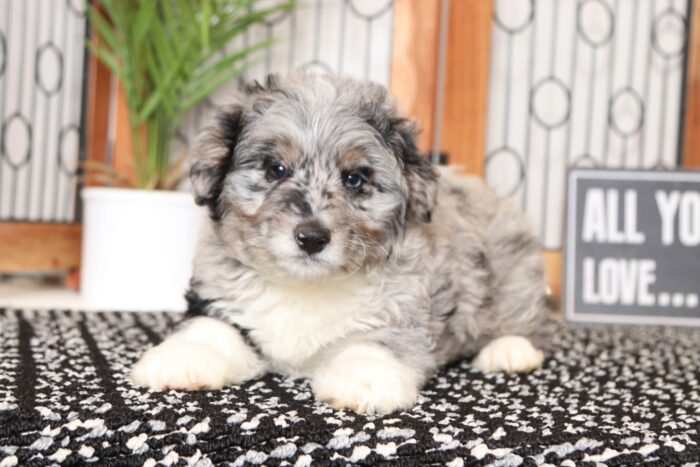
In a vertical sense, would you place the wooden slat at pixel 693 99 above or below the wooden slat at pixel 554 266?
above

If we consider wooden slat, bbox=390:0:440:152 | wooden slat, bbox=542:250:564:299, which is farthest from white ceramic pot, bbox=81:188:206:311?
wooden slat, bbox=542:250:564:299

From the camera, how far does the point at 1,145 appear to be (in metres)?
3.71

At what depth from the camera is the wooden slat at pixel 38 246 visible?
3680mm

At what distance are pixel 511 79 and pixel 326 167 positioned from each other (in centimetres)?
254

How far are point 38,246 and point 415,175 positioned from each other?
2582mm

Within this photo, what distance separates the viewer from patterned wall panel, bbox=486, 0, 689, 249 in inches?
160

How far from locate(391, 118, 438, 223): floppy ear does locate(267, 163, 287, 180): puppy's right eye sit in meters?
0.29

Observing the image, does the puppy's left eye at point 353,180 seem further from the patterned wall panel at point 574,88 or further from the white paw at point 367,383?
the patterned wall panel at point 574,88

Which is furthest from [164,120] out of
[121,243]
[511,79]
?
[511,79]

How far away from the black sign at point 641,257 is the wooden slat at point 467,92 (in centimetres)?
105

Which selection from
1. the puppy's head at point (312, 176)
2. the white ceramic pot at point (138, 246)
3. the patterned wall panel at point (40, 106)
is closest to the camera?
the puppy's head at point (312, 176)

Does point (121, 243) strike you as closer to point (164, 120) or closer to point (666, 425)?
point (164, 120)

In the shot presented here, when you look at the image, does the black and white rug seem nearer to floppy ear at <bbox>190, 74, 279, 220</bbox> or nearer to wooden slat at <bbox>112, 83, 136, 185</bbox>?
floppy ear at <bbox>190, 74, 279, 220</bbox>

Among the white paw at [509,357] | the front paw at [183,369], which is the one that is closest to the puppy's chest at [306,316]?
the front paw at [183,369]
